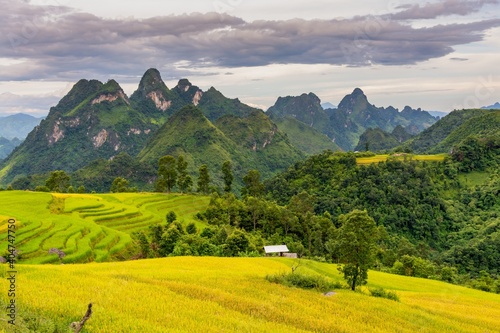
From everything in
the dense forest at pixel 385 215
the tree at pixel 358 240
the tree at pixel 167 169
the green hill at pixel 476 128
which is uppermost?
the green hill at pixel 476 128

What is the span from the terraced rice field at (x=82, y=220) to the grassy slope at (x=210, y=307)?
19.7 metres

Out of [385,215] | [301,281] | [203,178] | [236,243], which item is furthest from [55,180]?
[301,281]

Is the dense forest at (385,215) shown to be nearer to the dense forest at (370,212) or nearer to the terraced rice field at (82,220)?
the dense forest at (370,212)

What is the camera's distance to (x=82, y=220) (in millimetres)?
61188

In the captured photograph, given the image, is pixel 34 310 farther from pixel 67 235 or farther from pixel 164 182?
pixel 164 182

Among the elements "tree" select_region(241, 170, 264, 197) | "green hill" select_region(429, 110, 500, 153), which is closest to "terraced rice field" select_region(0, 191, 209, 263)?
"tree" select_region(241, 170, 264, 197)

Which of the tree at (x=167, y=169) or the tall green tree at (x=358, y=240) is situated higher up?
the tall green tree at (x=358, y=240)

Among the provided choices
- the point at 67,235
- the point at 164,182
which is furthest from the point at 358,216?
the point at 164,182

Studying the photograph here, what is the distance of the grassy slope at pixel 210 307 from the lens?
579 inches

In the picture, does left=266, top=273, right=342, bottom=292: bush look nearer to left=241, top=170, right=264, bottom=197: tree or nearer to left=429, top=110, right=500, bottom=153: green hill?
left=241, top=170, right=264, bottom=197: tree

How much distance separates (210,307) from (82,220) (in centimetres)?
4957

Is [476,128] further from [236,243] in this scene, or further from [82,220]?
[82,220]

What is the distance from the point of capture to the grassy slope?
579 inches

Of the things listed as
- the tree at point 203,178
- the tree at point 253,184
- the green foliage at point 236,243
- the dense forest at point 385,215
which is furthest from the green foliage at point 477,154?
the green foliage at point 236,243
